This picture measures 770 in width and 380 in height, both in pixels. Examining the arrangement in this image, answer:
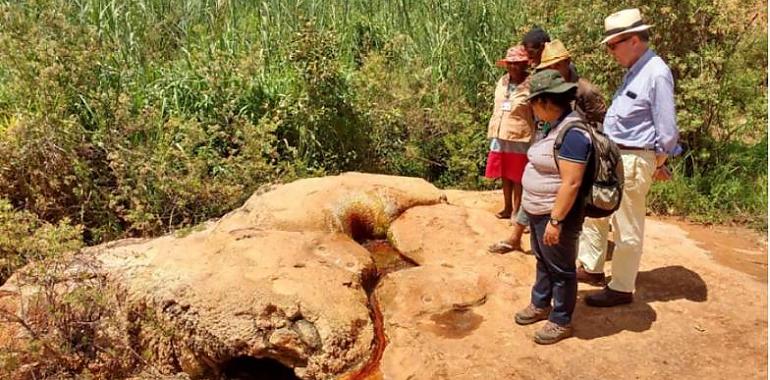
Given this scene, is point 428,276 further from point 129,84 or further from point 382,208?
point 129,84

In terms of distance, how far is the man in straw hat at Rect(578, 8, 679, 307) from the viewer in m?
3.15

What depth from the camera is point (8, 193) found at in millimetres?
4902

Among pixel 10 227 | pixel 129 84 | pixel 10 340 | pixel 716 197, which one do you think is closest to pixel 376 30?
pixel 129 84

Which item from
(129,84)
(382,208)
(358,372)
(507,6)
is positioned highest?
(507,6)

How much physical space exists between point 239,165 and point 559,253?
291 centimetres

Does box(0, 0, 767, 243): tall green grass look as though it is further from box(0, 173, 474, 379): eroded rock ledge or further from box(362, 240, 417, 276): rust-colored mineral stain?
box(362, 240, 417, 276): rust-colored mineral stain

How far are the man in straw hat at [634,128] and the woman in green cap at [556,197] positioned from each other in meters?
0.41

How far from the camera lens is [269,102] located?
19.4 ft

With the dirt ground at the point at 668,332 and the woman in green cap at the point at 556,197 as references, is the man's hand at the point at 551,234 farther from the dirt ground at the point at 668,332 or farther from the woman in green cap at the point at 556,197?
the dirt ground at the point at 668,332

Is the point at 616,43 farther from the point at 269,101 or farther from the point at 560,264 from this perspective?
the point at 269,101

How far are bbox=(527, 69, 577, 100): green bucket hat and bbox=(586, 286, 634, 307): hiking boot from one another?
123 centimetres

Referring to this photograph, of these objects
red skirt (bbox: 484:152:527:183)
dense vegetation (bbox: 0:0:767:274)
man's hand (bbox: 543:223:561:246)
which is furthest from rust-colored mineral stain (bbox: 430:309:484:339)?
dense vegetation (bbox: 0:0:767:274)

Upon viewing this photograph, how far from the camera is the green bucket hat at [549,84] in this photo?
115 inches

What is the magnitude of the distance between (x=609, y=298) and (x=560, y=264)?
609 mm
